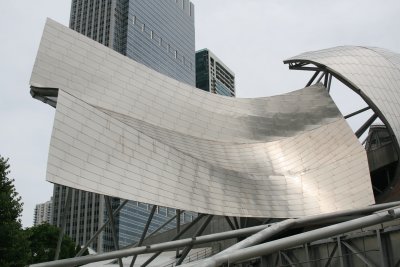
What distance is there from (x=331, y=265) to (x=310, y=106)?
12.9m

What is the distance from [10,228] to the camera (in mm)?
19828

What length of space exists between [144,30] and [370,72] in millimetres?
124952

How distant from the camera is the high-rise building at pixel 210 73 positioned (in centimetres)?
18400

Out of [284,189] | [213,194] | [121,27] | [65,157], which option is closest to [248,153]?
[284,189]

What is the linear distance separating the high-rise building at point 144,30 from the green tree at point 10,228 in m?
116

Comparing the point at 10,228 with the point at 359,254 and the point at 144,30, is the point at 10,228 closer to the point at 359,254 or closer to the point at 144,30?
the point at 359,254

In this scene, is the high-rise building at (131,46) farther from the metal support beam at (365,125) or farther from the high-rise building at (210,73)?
the metal support beam at (365,125)

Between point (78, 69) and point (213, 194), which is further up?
point (78, 69)

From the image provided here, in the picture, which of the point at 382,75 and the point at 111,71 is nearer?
the point at 111,71

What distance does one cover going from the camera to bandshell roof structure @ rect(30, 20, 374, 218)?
16.1 metres

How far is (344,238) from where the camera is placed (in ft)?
52.7

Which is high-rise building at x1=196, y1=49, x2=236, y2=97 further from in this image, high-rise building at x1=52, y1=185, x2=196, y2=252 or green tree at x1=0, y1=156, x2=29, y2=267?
green tree at x1=0, y1=156, x2=29, y2=267

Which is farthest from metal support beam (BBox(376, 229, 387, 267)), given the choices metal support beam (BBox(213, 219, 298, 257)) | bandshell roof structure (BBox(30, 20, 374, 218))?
bandshell roof structure (BBox(30, 20, 374, 218))

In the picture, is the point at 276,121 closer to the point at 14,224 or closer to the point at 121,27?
the point at 14,224
